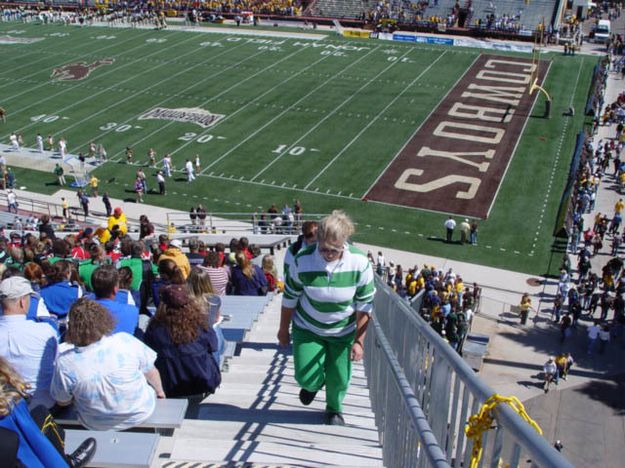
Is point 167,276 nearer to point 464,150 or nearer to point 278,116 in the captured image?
point 464,150

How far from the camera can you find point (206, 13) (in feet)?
189

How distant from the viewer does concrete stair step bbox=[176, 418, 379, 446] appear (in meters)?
5.32

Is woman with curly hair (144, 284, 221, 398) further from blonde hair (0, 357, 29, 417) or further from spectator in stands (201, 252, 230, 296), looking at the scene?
spectator in stands (201, 252, 230, 296)

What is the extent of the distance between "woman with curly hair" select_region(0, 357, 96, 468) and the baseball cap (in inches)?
54.1

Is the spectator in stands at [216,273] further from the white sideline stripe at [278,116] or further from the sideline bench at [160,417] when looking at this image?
the white sideline stripe at [278,116]

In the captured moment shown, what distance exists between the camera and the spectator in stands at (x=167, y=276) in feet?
20.7

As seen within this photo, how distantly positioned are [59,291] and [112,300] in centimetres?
125

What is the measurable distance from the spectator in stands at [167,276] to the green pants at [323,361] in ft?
4.22

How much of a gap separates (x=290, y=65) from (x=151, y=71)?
846 centimetres

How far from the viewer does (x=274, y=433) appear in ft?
17.8

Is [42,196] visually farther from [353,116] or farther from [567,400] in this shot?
[567,400]

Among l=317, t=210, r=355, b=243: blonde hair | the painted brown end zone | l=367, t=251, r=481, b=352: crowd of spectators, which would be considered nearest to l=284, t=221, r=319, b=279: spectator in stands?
l=317, t=210, r=355, b=243: blonde hair

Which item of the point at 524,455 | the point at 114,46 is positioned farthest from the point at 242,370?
the point at 114,46

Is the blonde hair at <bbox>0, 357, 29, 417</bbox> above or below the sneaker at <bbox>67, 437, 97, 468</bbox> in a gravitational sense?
above
